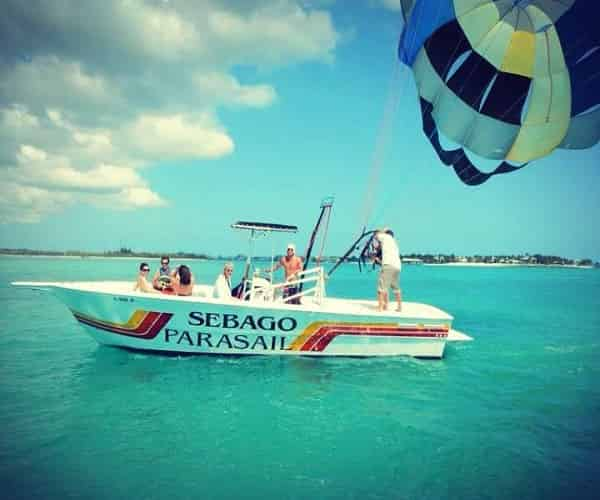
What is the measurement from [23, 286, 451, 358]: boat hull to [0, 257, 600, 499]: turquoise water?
0.31 m

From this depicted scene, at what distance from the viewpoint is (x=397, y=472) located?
367 centimetres

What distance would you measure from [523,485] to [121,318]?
650 cm

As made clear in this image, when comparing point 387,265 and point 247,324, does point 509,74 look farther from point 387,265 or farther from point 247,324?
point 247,324

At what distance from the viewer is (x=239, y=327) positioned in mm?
6746

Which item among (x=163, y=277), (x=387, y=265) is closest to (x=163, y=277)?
(x=163, y=277)

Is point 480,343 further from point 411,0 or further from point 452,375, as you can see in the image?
point 411,0

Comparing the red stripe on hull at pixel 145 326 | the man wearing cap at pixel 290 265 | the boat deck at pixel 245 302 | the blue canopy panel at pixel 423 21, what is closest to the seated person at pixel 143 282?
the boat deck at pixel 245 302

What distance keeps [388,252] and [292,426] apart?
13.2 ft

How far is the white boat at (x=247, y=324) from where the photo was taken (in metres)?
6.53

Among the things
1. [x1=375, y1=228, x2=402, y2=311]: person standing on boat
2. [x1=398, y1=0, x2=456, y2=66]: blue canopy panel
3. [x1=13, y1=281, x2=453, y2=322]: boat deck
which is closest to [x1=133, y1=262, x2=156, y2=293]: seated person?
[x1=13, y1=281, x2=453, y2=322]: boat deck

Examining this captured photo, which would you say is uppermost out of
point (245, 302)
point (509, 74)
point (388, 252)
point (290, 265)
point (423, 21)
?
point (423, 21)

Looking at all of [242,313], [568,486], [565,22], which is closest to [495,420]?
[568,486]

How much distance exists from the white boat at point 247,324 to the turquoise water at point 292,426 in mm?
299

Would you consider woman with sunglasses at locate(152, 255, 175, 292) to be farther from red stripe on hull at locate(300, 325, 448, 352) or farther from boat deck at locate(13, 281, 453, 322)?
red stripe on hull at locate(300, 325, 448, 352)
